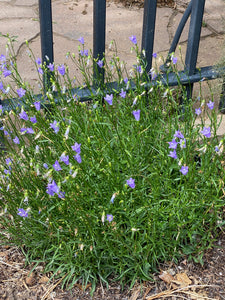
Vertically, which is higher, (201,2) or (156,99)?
(201,2)

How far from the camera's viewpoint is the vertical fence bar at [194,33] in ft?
9.85

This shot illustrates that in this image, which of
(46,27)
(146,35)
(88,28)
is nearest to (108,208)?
(46,27)

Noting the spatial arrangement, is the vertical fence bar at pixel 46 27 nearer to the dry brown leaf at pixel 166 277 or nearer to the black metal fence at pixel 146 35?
the black metal fence at pixel 146 35

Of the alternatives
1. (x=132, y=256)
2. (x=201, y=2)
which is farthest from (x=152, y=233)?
(x=201, y=2)

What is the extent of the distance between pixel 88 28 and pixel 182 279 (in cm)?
378

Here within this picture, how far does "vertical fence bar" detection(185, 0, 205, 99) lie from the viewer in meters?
3.00

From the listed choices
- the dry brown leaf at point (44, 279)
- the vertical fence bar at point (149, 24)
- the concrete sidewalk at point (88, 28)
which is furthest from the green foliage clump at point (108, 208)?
the concrete sidewalk at point (88, 28)

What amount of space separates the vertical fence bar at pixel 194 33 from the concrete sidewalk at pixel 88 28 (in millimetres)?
1356

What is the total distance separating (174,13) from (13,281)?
14.5 feet

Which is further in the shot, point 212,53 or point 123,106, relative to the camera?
point 212,53

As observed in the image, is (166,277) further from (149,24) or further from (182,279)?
(149,24)

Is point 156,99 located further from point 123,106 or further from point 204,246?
point 204,246

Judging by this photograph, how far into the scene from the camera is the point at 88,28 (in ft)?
17.0

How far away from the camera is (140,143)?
243 centimetres
